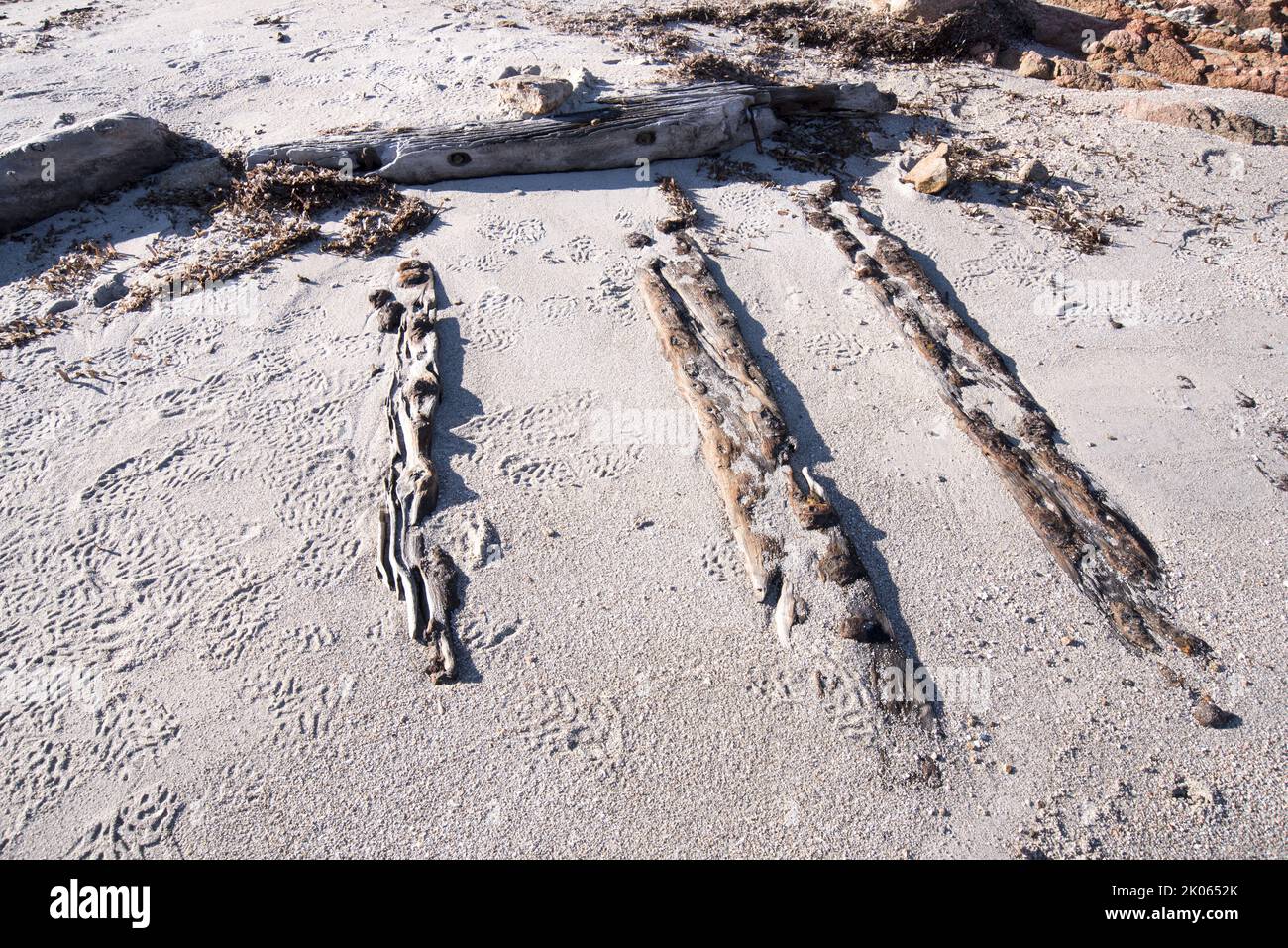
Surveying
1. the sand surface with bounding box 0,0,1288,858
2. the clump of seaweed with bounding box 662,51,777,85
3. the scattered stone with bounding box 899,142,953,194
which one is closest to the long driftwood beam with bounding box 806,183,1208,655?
the sand surface with bounding box 0,0,1288,858

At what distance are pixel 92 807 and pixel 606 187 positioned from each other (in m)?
5.46

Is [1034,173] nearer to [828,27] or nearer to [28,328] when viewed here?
[828,27]

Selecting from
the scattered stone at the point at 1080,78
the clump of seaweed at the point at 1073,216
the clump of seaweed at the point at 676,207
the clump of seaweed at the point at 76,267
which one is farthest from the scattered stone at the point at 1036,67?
the clump of seaweed at the point at 76,267

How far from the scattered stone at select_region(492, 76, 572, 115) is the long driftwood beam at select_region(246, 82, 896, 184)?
0.11 m

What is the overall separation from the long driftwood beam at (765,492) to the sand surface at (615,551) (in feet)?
0.43

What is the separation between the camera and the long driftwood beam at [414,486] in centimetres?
354

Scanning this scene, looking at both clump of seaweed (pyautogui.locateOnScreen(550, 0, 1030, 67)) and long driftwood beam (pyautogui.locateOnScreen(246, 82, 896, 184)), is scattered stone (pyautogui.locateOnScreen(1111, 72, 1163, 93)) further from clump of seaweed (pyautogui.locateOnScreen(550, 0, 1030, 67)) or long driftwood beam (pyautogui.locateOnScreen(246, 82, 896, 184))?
long driftwood beam (pyautogui.locateOnScreen(246, 82, 896, 184))

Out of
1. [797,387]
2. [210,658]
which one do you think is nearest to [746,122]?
[797,387]

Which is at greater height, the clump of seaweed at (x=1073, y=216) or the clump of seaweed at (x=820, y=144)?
the clump of seaweed at (x=820, y=144)

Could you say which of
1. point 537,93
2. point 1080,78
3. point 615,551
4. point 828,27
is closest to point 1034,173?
point 1080,78

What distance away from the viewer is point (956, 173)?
617 cm

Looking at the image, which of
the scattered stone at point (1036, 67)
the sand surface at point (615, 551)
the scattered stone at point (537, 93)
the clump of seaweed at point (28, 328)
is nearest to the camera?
the sand surface at point (615, 551)

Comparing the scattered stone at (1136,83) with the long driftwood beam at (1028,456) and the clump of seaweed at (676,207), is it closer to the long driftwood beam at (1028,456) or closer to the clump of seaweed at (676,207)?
the long driftwood beam at (1028,456)
